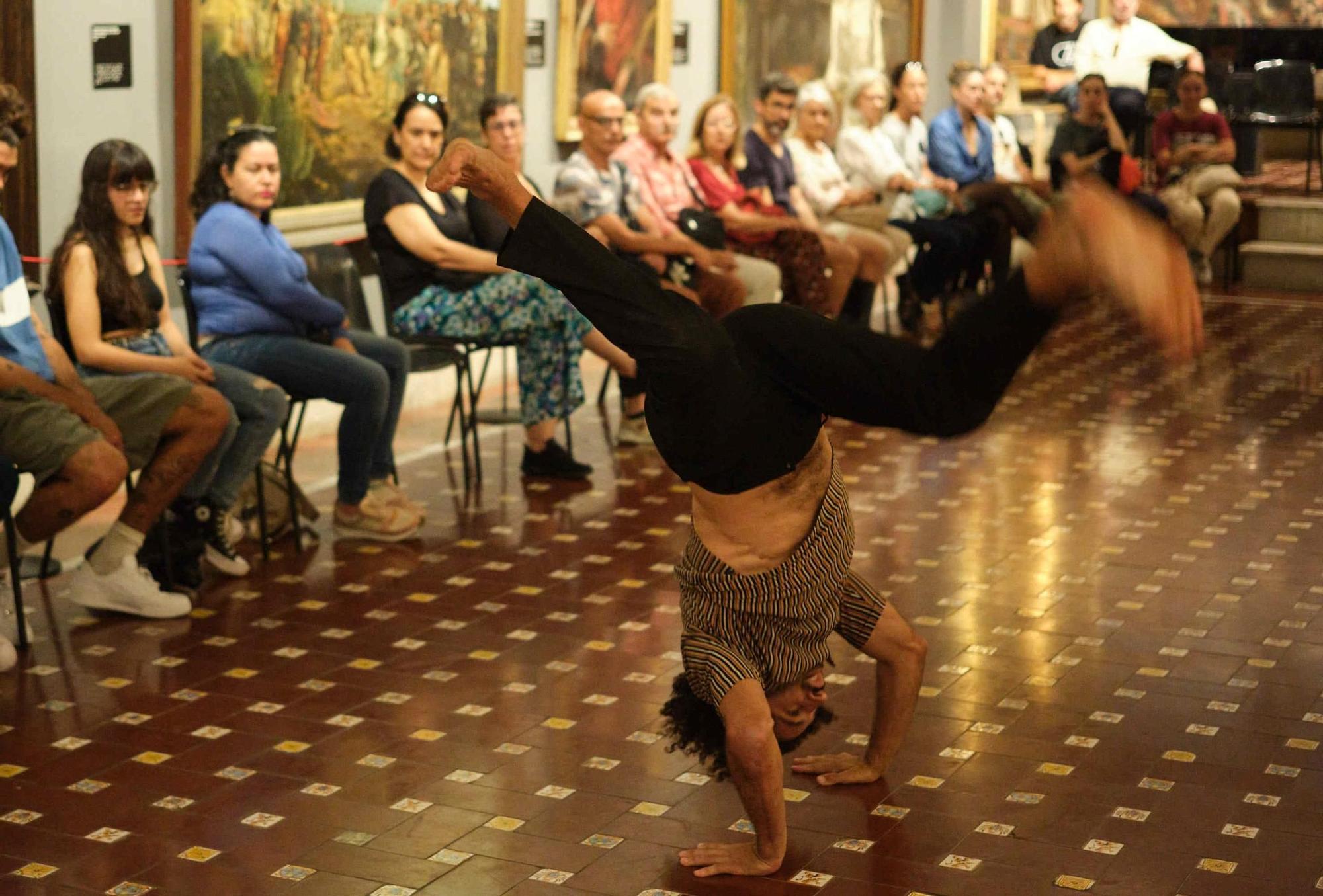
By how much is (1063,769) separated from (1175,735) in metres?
0.41

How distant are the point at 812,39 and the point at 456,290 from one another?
20.6ft

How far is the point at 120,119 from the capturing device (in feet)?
23.2

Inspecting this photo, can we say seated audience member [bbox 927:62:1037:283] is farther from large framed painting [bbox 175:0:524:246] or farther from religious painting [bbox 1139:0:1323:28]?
religious painting [bbox 1139:0:1323:28]

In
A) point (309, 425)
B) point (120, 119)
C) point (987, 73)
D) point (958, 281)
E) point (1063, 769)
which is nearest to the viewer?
point (1063, 769)

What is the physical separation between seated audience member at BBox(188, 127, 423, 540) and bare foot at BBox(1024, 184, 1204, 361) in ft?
12.8

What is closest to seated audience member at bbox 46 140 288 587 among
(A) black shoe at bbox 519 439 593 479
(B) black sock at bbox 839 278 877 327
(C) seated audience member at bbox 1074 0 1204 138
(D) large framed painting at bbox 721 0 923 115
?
(A) black shoe at bbox 519 439 593 479

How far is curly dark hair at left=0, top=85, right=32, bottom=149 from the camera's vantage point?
207 inches

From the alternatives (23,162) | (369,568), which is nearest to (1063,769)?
(369,568)

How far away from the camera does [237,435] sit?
5.97 metres

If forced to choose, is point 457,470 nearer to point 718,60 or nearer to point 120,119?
point 120,119

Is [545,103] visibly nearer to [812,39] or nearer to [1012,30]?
[812,39]

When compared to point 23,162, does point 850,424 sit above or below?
below

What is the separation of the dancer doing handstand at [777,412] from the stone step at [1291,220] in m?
10.9

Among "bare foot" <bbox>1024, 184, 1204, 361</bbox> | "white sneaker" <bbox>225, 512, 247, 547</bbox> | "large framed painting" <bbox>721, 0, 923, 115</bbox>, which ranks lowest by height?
"white sneaker" <bbox>225, 512, 247, 547</bbox>
